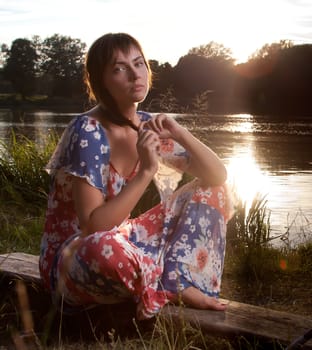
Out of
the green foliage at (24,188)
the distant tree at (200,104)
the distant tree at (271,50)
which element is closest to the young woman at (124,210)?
the green foliage at (24,188)

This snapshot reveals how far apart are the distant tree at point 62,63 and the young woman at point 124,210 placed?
2994cm

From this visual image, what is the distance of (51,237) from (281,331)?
32.8 inches

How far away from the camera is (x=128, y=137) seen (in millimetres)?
2270


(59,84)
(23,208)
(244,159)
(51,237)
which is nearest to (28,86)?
(59,84)

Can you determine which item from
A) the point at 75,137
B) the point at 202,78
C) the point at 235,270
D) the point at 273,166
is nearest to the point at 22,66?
the point at 202,78

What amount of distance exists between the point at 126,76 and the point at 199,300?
0.78 m

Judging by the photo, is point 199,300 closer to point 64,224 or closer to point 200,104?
point 64,224

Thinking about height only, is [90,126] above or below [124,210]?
above

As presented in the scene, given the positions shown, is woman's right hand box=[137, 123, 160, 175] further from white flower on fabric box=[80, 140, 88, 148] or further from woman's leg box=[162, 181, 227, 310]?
woman's leg box=[162, 181, 227, 310]

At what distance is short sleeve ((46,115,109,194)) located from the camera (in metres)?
2.10

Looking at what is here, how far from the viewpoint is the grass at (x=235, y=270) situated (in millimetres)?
2096

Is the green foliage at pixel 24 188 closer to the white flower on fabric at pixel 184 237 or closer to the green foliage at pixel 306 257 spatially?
the green foliage at pixel 306 257

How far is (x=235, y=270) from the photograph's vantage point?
322cm

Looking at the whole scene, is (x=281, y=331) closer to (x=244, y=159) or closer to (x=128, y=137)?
(x=128, y=137)
